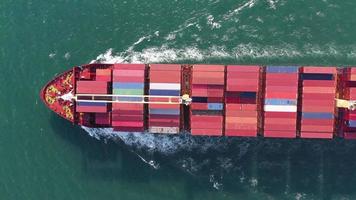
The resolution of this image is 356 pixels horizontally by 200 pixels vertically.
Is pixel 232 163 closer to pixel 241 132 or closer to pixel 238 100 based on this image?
pixel 241 132

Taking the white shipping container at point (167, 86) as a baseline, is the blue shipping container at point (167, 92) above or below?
below

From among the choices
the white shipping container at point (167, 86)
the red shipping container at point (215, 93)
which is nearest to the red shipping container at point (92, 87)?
the white shipping container at point (167, 86)

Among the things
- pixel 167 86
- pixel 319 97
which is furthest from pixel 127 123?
pixel 319 97

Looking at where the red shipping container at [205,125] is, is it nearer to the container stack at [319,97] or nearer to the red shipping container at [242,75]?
the red shipping container at [242,75]

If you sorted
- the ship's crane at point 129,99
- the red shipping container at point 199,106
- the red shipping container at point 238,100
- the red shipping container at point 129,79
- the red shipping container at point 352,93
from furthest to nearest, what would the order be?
1. the red shipping container at point 129,79
2. the ship's crane at point 129,99
3. the red shipping container at point 199,106
4. the red shipping container at point 238,100
5. the red shipping container at point 352,93

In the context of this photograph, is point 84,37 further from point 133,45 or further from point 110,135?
point 110,135
